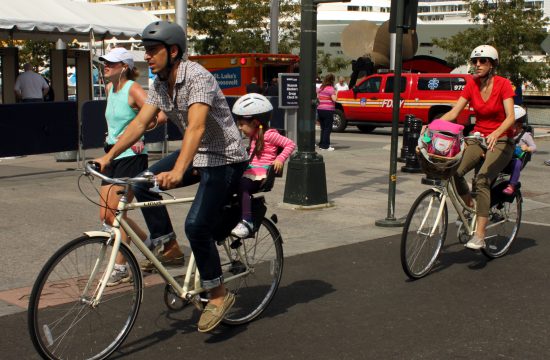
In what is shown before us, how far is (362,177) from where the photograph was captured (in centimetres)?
1266

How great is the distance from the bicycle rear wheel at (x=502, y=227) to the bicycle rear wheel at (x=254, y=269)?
97.1 inches

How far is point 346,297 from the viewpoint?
580 centimetres

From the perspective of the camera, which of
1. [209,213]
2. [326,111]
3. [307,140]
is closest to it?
[209,213]

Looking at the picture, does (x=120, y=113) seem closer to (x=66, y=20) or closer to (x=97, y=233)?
(x=97, y=233)

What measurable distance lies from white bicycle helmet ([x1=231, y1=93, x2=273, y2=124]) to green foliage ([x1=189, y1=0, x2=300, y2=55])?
40146 millimetres

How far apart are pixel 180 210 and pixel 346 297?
158 inches

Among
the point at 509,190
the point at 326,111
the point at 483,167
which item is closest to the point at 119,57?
the point at 483,167

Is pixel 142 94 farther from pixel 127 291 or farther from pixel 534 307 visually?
pixel 534 307

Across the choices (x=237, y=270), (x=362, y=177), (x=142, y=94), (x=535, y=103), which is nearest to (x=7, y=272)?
(x=142, y=94)

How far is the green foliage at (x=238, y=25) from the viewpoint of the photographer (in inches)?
1809

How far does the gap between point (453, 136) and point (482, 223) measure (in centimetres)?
91

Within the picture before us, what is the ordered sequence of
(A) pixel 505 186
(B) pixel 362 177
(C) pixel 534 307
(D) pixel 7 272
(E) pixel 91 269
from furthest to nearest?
(B) pixel 362 177 < (A) pixel 505 186 < (D) pixel 7 272 < (C) pixel 534 307 < (E) pixel 91 269

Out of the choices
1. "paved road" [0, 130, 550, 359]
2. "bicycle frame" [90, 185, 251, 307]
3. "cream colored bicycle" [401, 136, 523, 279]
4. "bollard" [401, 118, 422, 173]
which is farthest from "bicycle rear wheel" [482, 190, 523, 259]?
"bollard" [401, 118, 422, 173]

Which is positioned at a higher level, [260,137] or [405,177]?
[260,137]
